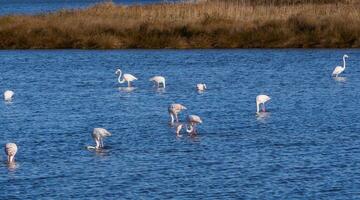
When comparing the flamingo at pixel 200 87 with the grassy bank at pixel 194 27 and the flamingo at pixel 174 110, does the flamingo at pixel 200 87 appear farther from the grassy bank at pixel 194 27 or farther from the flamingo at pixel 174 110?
the grassy bank at pixel 194 27

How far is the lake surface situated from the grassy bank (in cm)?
269

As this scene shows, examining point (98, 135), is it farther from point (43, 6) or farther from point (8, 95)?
point (43, 6)

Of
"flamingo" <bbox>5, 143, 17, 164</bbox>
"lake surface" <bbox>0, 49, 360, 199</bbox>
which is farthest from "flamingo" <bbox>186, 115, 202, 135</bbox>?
"flamingo" <bbox>5, 143, 17, 164</bbox>

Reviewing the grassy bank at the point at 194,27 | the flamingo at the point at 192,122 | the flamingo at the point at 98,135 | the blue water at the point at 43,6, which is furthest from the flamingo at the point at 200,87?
the blue water at the point at 43,6

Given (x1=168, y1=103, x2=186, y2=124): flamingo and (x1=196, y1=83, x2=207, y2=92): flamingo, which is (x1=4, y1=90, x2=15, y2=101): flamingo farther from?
(x1=168, y1=103, x2=186, y2=124): flamingo

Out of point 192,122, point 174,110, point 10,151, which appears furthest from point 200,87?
point 10,151

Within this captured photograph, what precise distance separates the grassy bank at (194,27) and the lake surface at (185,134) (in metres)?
2.69

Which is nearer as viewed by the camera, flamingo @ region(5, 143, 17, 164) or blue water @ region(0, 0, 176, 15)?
flamingo @ region(5, 143, 17, 164)

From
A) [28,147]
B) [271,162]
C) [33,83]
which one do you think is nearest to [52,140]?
[28,147]

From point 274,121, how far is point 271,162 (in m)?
5.28

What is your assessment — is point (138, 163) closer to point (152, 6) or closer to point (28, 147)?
point (28, 147)

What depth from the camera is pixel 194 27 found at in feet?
139

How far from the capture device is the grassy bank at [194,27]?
41281mm

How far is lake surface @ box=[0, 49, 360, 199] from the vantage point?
1684 centimetres
